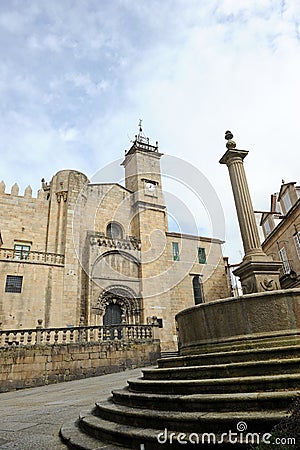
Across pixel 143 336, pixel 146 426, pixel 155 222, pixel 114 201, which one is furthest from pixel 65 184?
pixel 146 426

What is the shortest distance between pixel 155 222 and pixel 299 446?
891 inches

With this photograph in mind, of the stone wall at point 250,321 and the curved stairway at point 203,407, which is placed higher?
the stone wall at point 250,321

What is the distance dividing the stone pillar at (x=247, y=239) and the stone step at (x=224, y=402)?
357cm

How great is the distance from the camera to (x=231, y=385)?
11.1ft

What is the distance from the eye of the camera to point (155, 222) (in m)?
24.4

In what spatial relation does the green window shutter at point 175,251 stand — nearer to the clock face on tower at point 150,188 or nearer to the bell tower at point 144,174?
the bell tower at point 144,174

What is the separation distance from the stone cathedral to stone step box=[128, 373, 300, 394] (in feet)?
38.0

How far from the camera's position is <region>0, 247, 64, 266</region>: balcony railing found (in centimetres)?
1747

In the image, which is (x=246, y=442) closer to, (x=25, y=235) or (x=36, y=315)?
(x=36, y=315)

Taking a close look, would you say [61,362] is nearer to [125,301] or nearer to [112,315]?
[112,315]

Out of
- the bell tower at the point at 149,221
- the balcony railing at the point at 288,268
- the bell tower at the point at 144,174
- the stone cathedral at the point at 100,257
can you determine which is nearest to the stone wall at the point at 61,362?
the stone cathedral at the point at 100,257

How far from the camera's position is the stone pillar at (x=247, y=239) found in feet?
21.3

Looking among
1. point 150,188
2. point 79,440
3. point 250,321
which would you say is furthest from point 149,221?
point 79,440

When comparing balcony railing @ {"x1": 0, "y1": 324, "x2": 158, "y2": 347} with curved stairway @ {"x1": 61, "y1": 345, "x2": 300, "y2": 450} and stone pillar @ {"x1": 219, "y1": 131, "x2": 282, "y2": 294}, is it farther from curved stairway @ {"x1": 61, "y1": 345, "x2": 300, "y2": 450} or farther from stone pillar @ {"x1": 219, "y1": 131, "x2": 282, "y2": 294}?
curved stairway @ {"x1": 61, "y1": 345, "x2": 300, "y2": 450}
